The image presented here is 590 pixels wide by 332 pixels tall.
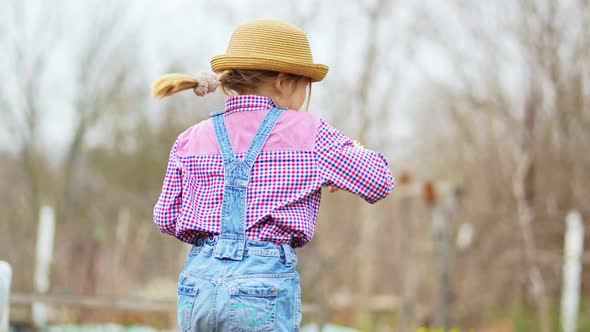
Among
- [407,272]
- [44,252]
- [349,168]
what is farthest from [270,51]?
[44,252]

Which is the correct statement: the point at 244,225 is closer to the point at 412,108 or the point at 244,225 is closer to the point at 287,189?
the point at 287,189

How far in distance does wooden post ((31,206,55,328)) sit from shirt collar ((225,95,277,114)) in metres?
6.98

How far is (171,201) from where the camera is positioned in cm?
253

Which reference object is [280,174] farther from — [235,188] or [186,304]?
[186,304]

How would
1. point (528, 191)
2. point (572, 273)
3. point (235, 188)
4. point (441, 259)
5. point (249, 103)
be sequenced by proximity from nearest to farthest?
point (235, 188), point (249, 103), point (441, 259), point (572, 273), point (528, 191)

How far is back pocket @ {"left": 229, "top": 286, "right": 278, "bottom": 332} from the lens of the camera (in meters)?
2.23

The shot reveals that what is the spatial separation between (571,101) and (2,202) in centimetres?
675

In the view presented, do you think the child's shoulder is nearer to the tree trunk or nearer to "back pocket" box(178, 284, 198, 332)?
"back pocket" box(178, 284, 198, 332)

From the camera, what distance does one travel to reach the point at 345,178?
2381mm

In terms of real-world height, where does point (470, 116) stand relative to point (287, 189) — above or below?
above

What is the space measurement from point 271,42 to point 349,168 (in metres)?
0.43

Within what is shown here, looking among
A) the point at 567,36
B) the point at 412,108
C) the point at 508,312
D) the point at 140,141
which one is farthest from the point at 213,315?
the point at 412,108

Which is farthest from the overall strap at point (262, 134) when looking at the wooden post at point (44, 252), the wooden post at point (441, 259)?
the wooden post at point (44, 252)

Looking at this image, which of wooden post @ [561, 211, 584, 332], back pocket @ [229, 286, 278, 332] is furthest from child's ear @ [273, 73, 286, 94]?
wooden post @ [561, 211, 584, 332]
